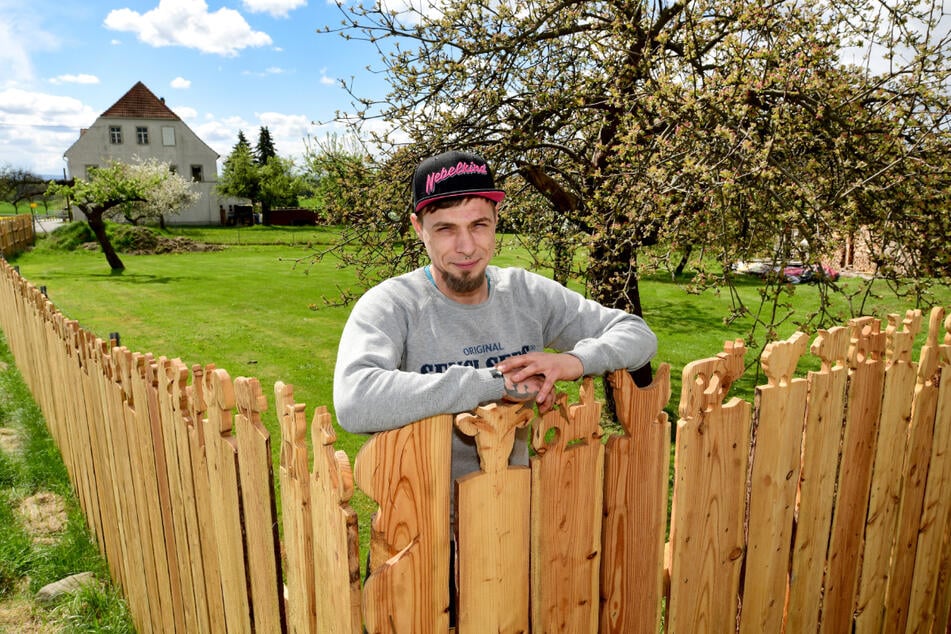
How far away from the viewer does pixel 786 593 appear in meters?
2.21

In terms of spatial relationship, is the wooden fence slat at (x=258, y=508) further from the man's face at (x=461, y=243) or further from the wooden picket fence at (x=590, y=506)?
the man's face at (x=461, y=243)

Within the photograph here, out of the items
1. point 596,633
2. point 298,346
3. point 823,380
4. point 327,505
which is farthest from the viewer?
point 298,346

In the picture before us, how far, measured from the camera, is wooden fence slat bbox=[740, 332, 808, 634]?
188cm

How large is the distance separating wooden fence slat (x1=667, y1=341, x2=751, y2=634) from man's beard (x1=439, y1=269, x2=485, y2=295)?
0.73 meters

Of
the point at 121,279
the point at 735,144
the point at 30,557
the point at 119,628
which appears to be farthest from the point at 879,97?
the point at 121,279

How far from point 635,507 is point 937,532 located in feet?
5.70

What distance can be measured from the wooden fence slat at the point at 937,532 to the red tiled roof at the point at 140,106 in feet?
175

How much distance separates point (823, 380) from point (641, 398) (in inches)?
28.9

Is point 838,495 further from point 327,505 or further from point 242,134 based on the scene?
point 242,134

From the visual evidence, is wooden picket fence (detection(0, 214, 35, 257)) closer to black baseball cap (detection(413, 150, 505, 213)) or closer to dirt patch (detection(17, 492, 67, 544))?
dirt patch (detection(17, 492, 67, 544))

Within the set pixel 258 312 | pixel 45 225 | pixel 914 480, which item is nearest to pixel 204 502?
pixel 914 480

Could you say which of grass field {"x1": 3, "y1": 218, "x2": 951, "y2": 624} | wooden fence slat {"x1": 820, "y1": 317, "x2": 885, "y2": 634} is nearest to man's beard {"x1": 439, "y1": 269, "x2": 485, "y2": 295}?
wooden fence slat {"x1": 820, "y1": 317, "x2": 885, "y2": 634}

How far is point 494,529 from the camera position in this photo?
5.16ft

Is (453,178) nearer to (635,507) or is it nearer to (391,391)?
(391,391)
